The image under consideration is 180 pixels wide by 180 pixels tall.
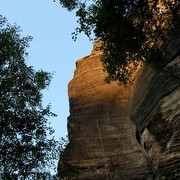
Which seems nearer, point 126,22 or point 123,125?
point 126,22

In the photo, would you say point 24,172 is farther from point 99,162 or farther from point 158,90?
point 99,162

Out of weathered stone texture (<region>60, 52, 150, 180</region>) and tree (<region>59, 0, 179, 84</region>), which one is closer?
tree (<region>59, 0, 179, 84</region>)

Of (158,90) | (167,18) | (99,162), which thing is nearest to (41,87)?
(167,18)

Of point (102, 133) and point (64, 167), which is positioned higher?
point (102, 133)

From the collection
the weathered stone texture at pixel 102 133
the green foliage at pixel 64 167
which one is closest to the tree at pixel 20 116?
the green foliage at pixel 64 167

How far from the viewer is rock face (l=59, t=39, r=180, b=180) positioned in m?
15.7

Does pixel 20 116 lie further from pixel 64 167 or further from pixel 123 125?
pixel 123 125

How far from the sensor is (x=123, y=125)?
76.1ft

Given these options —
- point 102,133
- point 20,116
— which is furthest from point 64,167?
point 102,133

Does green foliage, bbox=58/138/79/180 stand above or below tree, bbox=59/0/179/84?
below

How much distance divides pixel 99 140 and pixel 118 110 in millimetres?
2280

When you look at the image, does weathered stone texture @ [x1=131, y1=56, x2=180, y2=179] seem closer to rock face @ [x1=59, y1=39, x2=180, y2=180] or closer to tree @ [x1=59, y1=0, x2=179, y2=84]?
rock face @ [x1=59, y1=39, x2=180, y2=180]

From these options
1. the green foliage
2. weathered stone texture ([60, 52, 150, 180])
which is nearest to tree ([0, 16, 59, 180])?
the green foliage

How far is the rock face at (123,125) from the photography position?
15.7m
